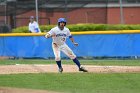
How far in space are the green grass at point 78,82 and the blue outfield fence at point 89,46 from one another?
7455 millimetres

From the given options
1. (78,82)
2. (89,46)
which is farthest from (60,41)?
(89,46)

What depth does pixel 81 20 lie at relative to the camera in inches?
1212

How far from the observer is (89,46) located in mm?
21844

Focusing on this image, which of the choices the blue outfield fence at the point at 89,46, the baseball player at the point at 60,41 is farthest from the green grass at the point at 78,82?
the blue outfield fence at the point at 89,46

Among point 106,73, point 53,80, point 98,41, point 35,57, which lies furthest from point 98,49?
point 53,80

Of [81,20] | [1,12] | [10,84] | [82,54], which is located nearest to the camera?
[10,84]

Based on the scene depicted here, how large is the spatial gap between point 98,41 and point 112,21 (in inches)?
381

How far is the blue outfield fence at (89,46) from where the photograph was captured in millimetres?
21609

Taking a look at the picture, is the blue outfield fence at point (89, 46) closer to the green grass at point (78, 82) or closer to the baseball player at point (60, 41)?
the baseball player at point (60, 41)

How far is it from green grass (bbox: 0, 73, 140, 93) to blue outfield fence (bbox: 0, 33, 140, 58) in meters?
7.45

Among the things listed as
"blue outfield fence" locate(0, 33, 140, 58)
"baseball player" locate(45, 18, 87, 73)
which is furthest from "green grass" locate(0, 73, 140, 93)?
"blue outfield fence" locate(0, 33, 140, 58)

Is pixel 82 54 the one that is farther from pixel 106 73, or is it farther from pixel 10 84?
pixel 10 84

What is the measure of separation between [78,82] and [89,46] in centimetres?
958

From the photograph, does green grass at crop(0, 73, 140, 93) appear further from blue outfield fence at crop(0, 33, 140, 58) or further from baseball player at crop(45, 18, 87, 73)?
blue outfield fence at crop(0, 33, 140, 58)
